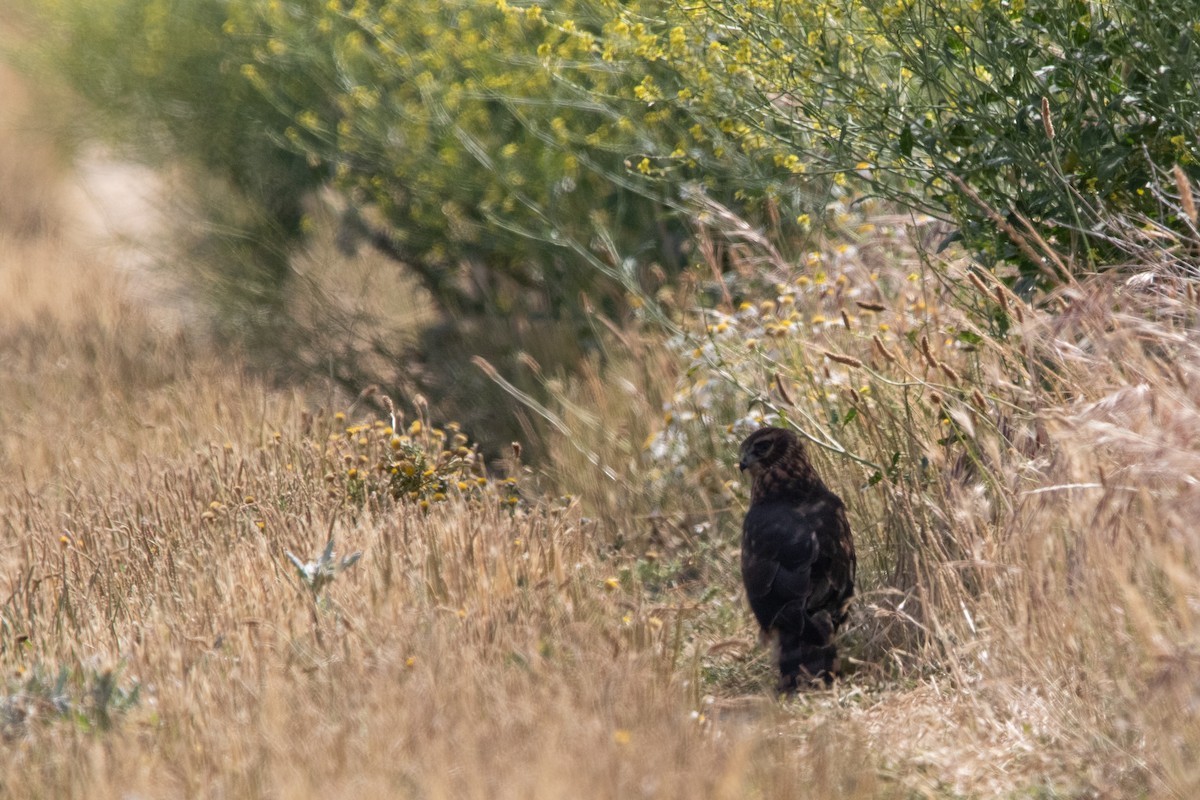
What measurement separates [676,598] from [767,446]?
1.13 meters

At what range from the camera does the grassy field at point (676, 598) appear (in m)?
3.01

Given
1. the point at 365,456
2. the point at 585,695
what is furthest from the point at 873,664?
the point at 365,456

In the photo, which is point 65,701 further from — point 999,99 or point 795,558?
point 999,99

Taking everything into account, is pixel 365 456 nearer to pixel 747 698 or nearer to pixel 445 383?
pixel 747 698

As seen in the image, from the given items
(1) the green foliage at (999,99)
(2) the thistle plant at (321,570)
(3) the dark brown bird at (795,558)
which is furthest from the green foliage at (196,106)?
(3) the dark brown bird at (795,558)

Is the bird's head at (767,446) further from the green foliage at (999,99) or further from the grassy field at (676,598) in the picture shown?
the green foliage at (999,99)

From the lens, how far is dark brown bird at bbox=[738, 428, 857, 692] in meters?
4.24

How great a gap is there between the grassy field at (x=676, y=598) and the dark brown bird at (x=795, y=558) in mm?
170

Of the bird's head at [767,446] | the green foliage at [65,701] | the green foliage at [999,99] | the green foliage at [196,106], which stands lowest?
the green foliage at [196,106]

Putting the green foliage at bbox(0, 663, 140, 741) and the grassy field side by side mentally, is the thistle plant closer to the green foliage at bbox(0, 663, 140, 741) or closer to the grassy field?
the grassy field

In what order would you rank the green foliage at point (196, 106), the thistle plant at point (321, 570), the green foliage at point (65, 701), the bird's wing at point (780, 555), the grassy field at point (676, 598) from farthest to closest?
the green foliage at point (196, 106) → the bird's wing at point (780, 555) → the thistle plant at point (321, 570) → the green foliage at point (65, 701) → the grassy field at point (676, 598)

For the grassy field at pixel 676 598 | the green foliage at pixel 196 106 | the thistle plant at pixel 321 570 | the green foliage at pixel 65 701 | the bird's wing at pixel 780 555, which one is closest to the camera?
Answer: the grassy field at pixel 676 598

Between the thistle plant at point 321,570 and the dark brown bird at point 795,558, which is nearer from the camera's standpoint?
the thistle plant at point 321,570

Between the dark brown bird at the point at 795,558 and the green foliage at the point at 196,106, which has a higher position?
the dark brown bird at the point at 795,558
